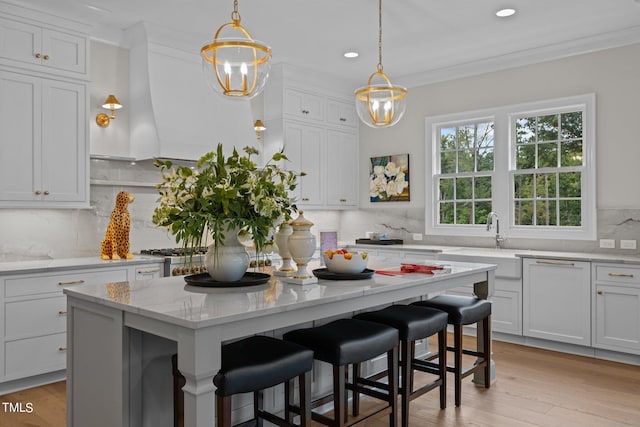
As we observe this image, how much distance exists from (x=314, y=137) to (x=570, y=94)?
279 cm

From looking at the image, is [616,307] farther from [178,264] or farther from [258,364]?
[178,264]

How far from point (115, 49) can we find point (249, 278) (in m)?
3.14

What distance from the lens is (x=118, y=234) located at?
4348mm

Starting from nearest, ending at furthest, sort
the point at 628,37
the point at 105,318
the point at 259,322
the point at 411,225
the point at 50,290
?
the point at 259,322 < the point at 105,318 < the point at 50,290 < the point at 628,37 < the point at 411,225

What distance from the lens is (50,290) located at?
12.5 ft

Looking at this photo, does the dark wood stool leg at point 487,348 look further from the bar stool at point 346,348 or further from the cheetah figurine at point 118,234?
the cheetah figurine at point 118,234

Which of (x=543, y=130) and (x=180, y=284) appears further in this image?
(x=543, y=130)

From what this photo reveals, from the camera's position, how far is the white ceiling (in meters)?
4.14

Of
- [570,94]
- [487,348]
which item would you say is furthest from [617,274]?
[570,94]

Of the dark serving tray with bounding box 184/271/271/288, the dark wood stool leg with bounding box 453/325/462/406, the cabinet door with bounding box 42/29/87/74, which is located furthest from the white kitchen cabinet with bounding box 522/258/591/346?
the cabinet door with bounding box 42/29/87/74

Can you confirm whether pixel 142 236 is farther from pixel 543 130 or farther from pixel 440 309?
pixel 543 130

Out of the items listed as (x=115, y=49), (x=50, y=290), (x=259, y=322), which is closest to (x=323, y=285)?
(x=259, y=322)

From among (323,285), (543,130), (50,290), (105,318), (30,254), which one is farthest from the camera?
(543,130)

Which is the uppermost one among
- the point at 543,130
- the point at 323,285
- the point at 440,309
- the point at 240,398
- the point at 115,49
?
the point at 115,49
